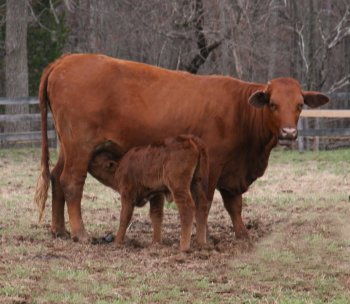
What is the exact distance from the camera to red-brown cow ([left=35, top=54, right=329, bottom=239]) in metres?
8.55

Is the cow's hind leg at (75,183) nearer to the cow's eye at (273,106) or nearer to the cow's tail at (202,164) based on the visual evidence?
the cow's tail at (202,164)

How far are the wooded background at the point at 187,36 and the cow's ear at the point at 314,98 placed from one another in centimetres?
1445

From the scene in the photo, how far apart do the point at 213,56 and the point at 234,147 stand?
65.7 ft

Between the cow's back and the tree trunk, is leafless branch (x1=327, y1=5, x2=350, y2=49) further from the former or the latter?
the cow's back

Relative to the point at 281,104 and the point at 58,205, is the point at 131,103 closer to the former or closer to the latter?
the point at 58,205

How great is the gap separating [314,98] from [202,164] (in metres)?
1.45

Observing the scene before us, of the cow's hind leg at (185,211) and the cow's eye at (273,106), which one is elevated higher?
the cow's eye at (273,106)

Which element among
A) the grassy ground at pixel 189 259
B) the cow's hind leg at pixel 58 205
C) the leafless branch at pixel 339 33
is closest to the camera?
the grassy ground at pixel 189 259

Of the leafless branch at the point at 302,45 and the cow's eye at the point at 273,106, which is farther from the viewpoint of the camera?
the leafless branch at the point at 302,45

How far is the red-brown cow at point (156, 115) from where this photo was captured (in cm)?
855

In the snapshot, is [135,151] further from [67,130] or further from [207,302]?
[207,302]

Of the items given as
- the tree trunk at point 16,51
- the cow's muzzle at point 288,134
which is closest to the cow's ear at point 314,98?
the cow's muzzle at point 288,134

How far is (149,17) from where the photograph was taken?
26.3 meters

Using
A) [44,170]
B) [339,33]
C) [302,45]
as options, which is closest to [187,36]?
[302,45]
